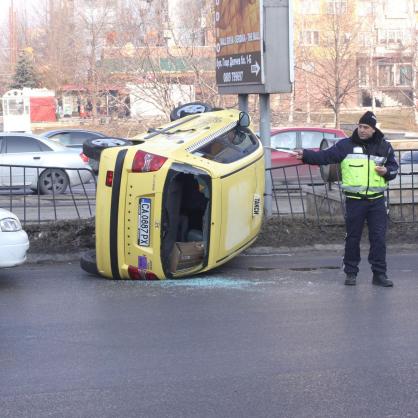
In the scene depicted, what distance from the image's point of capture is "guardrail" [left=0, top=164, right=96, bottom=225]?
38.8ft

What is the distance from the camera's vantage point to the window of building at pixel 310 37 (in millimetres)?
32469

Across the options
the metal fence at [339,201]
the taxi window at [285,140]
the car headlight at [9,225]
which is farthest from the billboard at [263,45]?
the taxi window at [285,140]

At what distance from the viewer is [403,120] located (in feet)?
155

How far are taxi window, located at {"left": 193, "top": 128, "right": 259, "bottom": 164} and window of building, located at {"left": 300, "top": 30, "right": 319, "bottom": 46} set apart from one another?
2409 cm

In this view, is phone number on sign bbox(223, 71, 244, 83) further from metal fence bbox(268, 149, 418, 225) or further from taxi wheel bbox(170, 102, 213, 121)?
metal fence bbox(268, 149, 418, 225)

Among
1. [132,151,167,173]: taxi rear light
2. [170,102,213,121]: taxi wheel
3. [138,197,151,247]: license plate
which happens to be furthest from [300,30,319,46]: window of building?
[138,197,151,247]: license plate

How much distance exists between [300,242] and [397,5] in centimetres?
3374

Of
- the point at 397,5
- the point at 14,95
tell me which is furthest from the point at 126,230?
the point at 14,95

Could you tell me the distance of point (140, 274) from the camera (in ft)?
26.6

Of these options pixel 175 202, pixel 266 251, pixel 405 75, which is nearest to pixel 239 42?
pixel 266 251

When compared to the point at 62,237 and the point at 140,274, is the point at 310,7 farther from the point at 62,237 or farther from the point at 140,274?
the point at 140,274

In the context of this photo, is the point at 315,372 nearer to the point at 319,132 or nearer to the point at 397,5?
the point at 319,132

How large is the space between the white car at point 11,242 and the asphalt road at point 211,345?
0.31 meters

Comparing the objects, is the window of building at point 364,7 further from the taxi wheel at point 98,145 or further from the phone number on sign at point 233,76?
the taxi wheel at point 98,145
